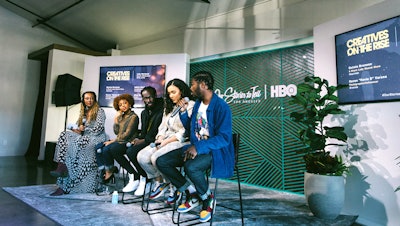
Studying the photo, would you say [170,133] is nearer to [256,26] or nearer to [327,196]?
[327,196]

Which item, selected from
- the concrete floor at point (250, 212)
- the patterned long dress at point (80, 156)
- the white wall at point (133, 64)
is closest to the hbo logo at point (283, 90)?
the concrete floor at point (250, 212)

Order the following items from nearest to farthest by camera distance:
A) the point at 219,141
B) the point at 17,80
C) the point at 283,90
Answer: the point at 219,141, the point at 283,90, the point at 17,80

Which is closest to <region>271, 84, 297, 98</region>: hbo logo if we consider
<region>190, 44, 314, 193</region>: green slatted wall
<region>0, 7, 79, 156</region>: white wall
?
<region>190, 44, 314, 193</region>: green slatted wall

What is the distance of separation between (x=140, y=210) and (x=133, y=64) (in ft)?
11.1

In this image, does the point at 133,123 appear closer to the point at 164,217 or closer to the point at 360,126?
the point at 164,217

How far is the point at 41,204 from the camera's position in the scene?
2.77 meters

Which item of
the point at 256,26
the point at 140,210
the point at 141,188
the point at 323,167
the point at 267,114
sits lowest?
the point at 140,210

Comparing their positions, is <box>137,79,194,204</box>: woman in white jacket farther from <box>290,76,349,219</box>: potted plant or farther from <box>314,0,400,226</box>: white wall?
<box>314,0,400,226</box>: white wall

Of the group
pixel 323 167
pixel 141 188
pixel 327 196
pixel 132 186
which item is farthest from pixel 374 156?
pixel 132 186

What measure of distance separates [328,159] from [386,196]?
568mm

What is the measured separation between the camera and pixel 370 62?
2609mm

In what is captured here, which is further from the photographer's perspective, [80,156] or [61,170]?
[80,156]

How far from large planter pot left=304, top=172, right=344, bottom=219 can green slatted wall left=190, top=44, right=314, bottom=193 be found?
118cm

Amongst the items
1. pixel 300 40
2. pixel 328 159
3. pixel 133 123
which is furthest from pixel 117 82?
pixel 328 159
